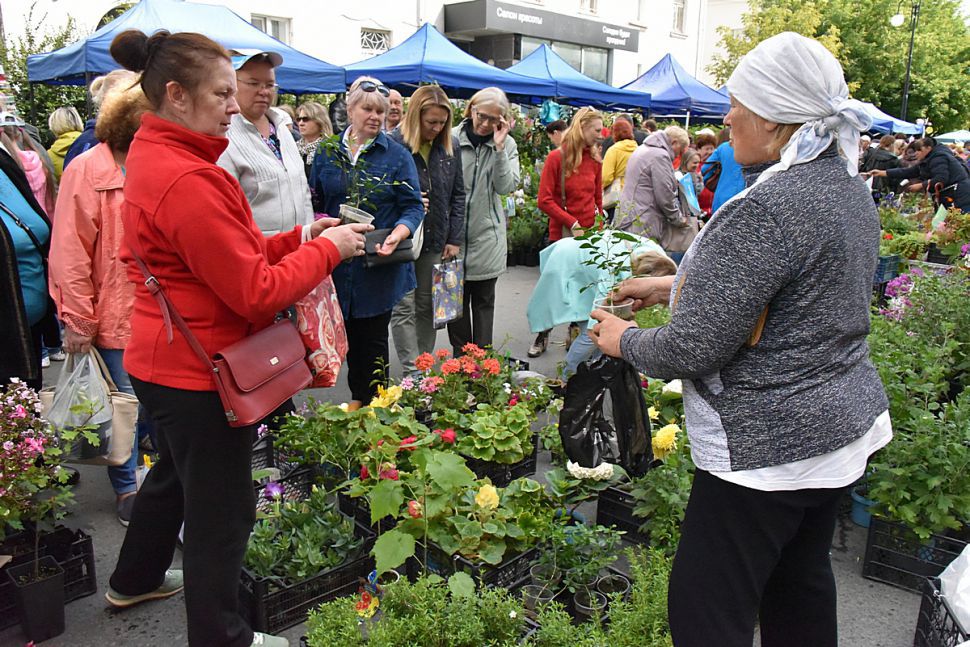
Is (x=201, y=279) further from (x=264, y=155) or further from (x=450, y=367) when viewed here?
(x=450, y=367)

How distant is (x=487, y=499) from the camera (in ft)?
9.28

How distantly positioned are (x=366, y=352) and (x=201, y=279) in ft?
8.04

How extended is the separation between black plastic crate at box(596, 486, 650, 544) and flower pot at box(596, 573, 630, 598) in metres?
0.45

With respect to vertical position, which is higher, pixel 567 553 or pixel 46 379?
pixel 567 553

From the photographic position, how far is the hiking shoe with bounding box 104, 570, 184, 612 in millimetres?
2756

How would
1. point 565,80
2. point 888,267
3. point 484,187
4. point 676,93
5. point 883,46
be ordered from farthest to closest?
point 883,46 → point 676,93 → point 565,80 → point 888,267 → point 484,187

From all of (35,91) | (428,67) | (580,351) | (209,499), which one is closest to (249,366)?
(209,499)

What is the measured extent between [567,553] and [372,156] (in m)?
2.37

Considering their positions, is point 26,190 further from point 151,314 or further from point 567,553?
point 567,553

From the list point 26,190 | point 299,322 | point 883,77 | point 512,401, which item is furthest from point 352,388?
point 883,77

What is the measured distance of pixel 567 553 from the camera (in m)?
2.78

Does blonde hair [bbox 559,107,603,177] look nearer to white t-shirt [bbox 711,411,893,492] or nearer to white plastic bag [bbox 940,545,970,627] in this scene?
white plastic bag [bbox 940,545,970,627]

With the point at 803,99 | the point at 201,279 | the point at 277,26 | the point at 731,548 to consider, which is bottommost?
the point at 731,548

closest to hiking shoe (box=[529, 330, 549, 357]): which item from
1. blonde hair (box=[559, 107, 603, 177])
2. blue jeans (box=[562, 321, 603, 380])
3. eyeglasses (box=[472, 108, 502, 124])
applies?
blonde hair (box=[559, 107, 603, 177])
